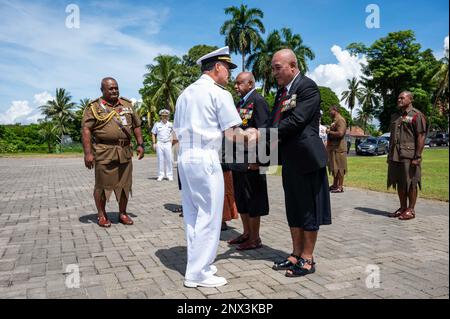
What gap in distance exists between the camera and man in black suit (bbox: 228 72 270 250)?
14.5 ft

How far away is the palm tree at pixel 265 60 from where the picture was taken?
46094 millimetres

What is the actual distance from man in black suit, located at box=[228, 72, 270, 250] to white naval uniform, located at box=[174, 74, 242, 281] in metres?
0.90

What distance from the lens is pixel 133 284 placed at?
11.6 ft

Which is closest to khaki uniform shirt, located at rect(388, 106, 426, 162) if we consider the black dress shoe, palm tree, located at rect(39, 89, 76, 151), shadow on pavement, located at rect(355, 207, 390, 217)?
shadow on pavement, located at rect(355, 207, 390, 217)

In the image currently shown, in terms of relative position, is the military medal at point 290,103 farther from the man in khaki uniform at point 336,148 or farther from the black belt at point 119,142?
the man in khaki uniform at point 336,148

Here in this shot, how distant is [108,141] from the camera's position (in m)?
5.83

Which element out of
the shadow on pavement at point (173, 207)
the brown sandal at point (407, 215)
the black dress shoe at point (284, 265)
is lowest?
the shadow on pavement at point (173, 207)

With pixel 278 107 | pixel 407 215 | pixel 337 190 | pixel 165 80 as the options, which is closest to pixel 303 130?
pixel 278 107

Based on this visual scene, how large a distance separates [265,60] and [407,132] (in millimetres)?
41904

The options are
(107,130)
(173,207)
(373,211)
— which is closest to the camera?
(107,130)

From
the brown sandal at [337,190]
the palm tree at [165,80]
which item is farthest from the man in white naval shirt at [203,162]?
the palm tree at [165,80]

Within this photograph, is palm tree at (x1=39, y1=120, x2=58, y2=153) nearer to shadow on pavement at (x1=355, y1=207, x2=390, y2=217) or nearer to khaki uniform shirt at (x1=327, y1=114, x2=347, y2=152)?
khaki uniform shirt at (x1=327, y1=114, x2=347, y2=152)

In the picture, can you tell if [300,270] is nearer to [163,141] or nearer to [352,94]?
[163,141]

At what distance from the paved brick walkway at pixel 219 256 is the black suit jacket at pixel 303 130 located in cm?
113
